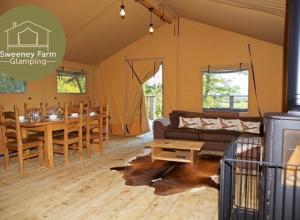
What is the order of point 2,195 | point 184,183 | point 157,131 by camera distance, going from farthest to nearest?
point 157,131, point 184,183, point 2,195

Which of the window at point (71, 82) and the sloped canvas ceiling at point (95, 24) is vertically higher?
the sloped canvas ceiling at point (95, 24)

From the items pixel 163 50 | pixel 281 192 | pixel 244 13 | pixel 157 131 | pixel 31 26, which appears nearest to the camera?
pixel 281 192

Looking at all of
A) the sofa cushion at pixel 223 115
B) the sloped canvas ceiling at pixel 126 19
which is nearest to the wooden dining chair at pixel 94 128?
the sloped canvas ceiling at pixel 126 19

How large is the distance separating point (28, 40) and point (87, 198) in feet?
11.0

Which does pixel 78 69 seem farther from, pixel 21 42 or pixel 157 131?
pixel 157 131

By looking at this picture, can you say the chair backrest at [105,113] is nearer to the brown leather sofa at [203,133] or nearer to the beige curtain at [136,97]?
the brown leather sofa at [203,133]

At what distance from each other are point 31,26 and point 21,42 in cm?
36

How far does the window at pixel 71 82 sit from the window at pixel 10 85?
1.05 meters

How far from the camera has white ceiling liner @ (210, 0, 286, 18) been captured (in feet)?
9.59

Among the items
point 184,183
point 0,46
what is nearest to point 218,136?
point 184,183

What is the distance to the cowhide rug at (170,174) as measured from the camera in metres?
3.32

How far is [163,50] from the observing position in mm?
6754

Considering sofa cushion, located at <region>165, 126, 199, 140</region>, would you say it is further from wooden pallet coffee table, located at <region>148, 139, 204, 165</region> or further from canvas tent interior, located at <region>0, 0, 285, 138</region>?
canvas tent interior, located at <region>0, 0, 285, 138</region>

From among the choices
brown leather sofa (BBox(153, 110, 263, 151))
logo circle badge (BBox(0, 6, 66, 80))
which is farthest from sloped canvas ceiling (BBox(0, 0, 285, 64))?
brown leather sofa (BBox(153, 110, 263, 151))
